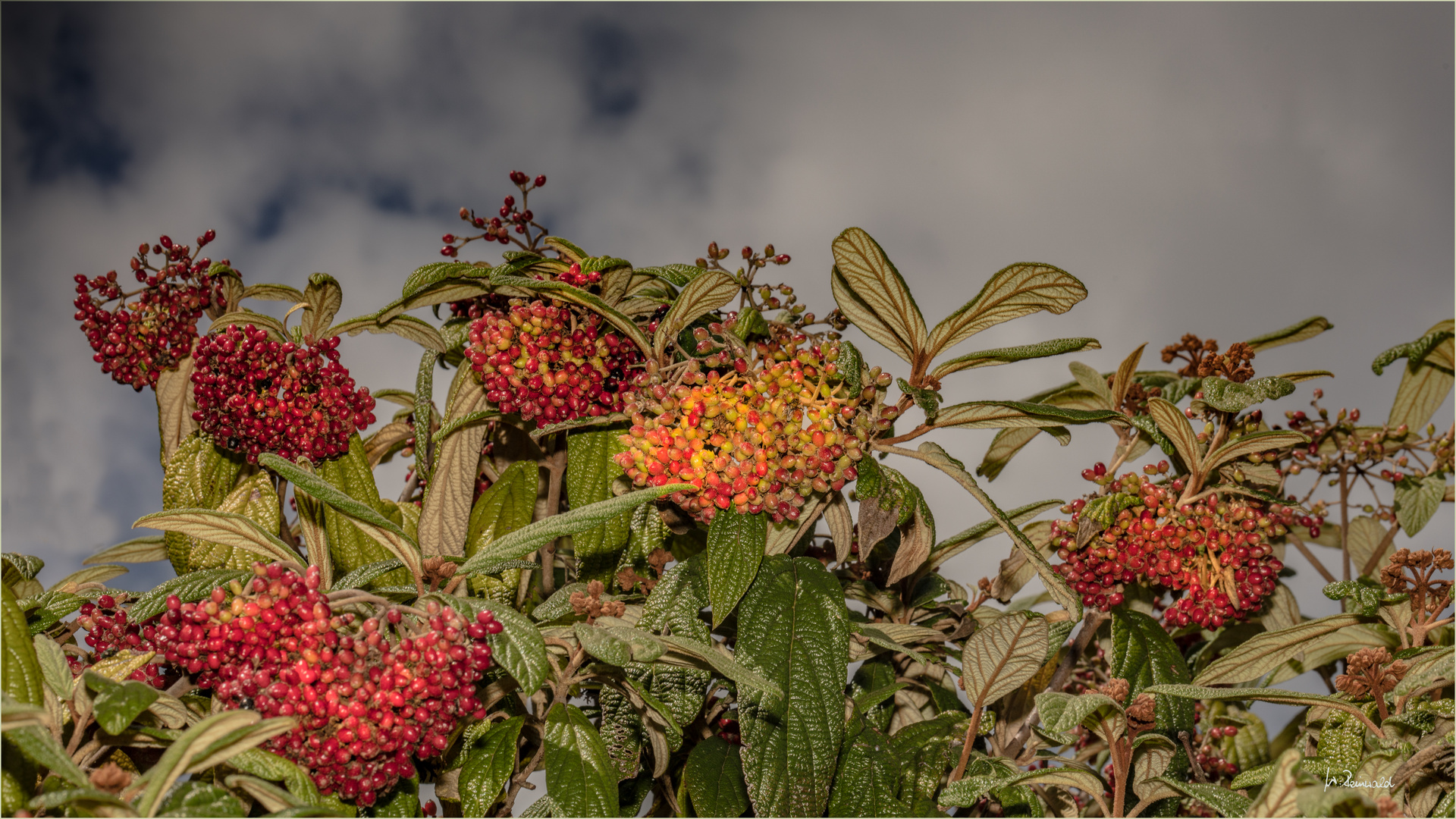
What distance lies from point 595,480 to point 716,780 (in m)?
0.35

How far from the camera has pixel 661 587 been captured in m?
0.94

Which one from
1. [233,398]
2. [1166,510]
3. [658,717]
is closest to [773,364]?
[658,717]

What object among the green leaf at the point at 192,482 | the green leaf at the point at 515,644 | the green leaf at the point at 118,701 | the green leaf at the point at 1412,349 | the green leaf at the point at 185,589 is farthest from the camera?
the green leaf at the point at 1412,349

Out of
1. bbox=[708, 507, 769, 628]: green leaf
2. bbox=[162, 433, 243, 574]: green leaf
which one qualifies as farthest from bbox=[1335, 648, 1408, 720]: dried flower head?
bbox=[162, 433, 243, 574]: green leaf

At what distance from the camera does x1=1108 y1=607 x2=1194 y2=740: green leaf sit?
1024 millimetres

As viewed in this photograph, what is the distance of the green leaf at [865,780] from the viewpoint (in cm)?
92

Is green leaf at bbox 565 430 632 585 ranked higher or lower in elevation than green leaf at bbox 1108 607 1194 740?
higher

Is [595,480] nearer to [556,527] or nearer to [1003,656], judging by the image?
[556,527]

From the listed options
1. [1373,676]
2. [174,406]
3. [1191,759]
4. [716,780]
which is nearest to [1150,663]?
[1191,759]

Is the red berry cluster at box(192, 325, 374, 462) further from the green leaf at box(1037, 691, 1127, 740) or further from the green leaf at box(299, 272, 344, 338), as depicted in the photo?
the green leaf at box(1037, 691, 1127, 740)

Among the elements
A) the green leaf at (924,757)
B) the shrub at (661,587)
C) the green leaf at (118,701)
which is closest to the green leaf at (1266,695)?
the shrub at (661,587)

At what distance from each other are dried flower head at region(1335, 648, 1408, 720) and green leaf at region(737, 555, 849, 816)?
1.92ft

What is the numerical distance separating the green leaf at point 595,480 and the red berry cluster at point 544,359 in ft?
0.17

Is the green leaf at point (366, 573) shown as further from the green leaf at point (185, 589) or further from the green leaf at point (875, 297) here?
Result: the green leaf at point (875, 297)
